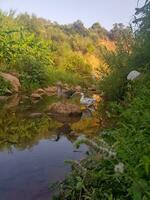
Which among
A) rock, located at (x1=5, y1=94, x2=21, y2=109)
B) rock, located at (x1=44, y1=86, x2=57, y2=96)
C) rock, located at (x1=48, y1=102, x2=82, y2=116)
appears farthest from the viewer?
rock, located at (x1=44, y1=86, x2=57, y2=96)

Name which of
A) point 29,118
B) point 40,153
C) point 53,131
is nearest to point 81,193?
point 40,153

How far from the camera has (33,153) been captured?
5941mm

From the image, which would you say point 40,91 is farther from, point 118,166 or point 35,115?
point 118,166

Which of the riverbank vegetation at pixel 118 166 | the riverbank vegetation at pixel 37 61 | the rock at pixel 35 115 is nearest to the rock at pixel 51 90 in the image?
the riverbank vegetation at pixel 37 61

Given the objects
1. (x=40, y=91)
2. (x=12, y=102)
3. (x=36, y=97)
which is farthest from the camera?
(x=40, y=91)

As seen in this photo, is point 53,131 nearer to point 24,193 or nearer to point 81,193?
point 24,193

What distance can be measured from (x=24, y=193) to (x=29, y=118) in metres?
5.02

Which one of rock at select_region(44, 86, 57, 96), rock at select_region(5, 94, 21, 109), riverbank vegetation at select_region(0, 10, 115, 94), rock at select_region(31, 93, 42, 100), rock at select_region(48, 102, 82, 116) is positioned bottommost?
rock at select_region(48, 102, 82, 116)

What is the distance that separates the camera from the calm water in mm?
4395

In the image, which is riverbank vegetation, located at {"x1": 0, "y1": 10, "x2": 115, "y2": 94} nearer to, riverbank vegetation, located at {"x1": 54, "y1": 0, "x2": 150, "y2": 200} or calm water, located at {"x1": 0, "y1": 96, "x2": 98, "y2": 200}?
calm water, located at {"x1": 0, "y1": 96, "x2": 98, "y2": 200}

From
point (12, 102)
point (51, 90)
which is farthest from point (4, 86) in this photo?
point (12, 102)

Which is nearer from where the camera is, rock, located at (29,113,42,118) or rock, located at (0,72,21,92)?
rock, located at (29,113,42,118)

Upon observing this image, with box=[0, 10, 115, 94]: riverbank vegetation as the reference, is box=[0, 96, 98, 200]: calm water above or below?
below

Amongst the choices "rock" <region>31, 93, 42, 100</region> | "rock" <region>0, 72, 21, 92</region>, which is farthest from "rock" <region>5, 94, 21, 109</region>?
"rock" <region>0, 72, 21, 92</region>
